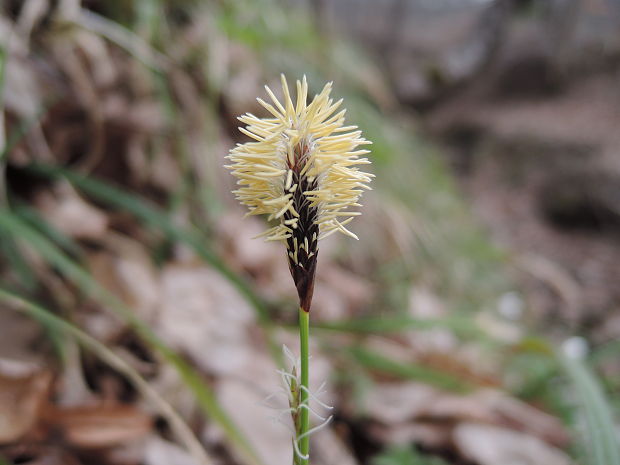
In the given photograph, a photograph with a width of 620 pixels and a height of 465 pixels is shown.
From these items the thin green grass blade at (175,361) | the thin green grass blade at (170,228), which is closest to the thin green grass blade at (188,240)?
the thin green grass blade at (170,228)

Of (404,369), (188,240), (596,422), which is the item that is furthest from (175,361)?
(596,422)

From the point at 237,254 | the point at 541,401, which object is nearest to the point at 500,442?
the point at 541,401

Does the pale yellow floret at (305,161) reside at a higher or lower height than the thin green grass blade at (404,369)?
lower

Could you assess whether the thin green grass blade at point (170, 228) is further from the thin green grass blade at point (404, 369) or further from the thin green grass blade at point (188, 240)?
the thin green grass blade at point (404, 369)

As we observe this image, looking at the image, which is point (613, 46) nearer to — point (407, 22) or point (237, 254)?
point (407, 22)

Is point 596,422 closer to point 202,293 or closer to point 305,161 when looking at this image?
point 305,161

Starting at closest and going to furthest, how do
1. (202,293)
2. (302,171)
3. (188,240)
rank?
(302,171) < (188,240) < (202,293)
